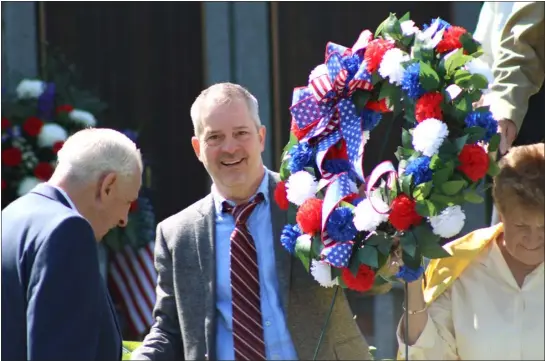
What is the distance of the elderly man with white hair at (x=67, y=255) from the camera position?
4.43 meters

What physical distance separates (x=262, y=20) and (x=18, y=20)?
1.55 metres

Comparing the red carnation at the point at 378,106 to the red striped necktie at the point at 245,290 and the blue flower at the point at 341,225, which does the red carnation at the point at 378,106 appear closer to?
the blue flower at the point at 341,225

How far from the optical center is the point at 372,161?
8250 millimetres

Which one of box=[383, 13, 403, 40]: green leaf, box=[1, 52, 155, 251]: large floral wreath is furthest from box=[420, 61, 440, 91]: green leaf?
box=[1, 52, 155, 251]: large floral wreath

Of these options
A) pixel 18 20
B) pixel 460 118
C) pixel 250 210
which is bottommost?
pixel 250 210

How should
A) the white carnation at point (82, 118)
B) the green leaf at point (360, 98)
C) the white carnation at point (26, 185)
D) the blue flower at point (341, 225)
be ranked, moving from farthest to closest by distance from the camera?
A: the white carnation at point (82, 118)
the white carnation at point (26, 185)
the green leaf at point (360, 98)
the blue flower at point (341, 225)

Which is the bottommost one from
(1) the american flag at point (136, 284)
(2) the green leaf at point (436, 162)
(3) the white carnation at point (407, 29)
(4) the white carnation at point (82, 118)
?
(1) the american flag at point (136, 284)

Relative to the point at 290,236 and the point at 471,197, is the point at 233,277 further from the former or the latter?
the point at 471,197

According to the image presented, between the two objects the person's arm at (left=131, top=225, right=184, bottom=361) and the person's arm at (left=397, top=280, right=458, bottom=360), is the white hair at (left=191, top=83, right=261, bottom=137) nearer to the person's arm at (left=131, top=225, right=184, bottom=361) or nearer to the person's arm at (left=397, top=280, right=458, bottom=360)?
the person's arm at (left=131, top=225, right=184, bottom=361)

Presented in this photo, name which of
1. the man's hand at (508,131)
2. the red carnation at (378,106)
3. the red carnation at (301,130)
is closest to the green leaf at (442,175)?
the red carnation at (378,106)

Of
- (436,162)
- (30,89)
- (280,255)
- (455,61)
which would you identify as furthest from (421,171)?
(30,89)

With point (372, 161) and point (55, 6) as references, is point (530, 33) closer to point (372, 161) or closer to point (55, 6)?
point (372, 161)

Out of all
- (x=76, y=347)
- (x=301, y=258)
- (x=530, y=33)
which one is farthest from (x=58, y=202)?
(x=530, y=33)

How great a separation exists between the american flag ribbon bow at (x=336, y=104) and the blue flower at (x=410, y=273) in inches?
18.2
